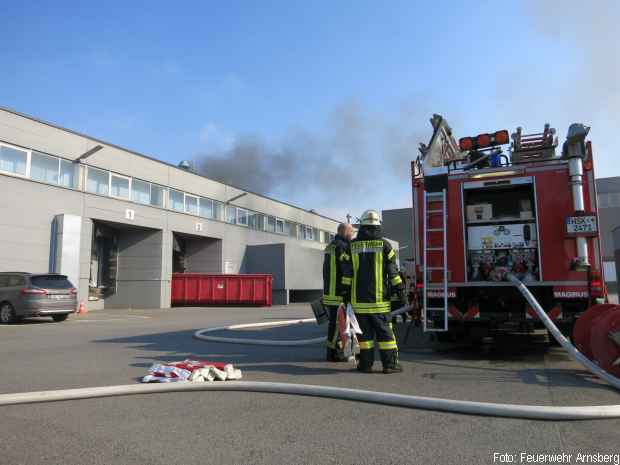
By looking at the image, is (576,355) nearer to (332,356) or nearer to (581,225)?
(581,225)

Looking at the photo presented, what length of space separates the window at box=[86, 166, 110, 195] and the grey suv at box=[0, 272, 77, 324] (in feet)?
22.8

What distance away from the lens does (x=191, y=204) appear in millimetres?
26359

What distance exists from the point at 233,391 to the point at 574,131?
534 cm

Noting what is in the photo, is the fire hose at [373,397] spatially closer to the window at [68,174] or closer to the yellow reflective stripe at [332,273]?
the yellow reflective stripe at [332,273]

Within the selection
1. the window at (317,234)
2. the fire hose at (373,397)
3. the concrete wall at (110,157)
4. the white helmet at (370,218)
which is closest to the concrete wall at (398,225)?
the window at (317,234)

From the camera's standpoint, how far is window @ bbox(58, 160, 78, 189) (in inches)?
747

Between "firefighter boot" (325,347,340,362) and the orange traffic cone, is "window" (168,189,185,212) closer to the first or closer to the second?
the orange traffic cone

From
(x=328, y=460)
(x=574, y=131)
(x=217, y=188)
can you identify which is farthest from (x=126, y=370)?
(x=217, y=188)

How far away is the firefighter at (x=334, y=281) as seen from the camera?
6.01 meters

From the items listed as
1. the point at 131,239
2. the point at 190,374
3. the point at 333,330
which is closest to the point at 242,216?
the point at 131,239

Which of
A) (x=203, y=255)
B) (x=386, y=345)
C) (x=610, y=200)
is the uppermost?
(x=610, y=200)

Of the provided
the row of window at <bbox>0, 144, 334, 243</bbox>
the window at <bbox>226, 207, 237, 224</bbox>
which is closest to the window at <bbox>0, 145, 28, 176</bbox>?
the row of window at <bbox>0, 144, 334, 243</bbox>

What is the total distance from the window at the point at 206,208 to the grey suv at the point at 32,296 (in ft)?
43.8

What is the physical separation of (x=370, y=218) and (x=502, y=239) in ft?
8.65
